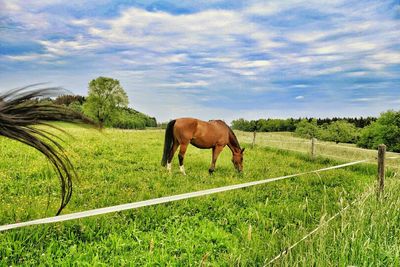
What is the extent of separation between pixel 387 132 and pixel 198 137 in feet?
157

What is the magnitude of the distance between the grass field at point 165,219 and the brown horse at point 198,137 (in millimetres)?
594

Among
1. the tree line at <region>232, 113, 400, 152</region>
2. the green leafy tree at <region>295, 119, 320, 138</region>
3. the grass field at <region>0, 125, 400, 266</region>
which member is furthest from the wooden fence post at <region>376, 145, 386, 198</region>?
the green leafy tree at <region>295, 119, 320, 138</region>

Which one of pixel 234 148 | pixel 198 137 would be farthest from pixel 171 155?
pixel 234 148

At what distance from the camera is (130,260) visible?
430 centimetres

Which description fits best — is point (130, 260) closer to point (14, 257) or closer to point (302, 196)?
point (14, 257)

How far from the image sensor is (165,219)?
6.08 meters

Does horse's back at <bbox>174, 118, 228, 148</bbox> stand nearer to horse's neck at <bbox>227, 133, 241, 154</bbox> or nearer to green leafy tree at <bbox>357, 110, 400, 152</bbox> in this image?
horse's neck at <bbox>227, 133, 241, 154</bbox>

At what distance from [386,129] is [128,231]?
54.1m

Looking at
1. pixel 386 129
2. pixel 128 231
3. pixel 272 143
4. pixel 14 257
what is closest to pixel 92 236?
pixel 128 231

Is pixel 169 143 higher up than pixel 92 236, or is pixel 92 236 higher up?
pixel 169 143

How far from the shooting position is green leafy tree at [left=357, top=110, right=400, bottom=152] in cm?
4997

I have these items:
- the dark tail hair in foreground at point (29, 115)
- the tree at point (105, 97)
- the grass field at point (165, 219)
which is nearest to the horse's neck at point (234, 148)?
the grass field at point (165, 219)

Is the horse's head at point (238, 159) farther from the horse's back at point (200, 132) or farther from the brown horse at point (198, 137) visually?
the horse's back at point (200, 132)

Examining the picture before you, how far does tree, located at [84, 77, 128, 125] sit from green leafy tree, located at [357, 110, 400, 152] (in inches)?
1454
